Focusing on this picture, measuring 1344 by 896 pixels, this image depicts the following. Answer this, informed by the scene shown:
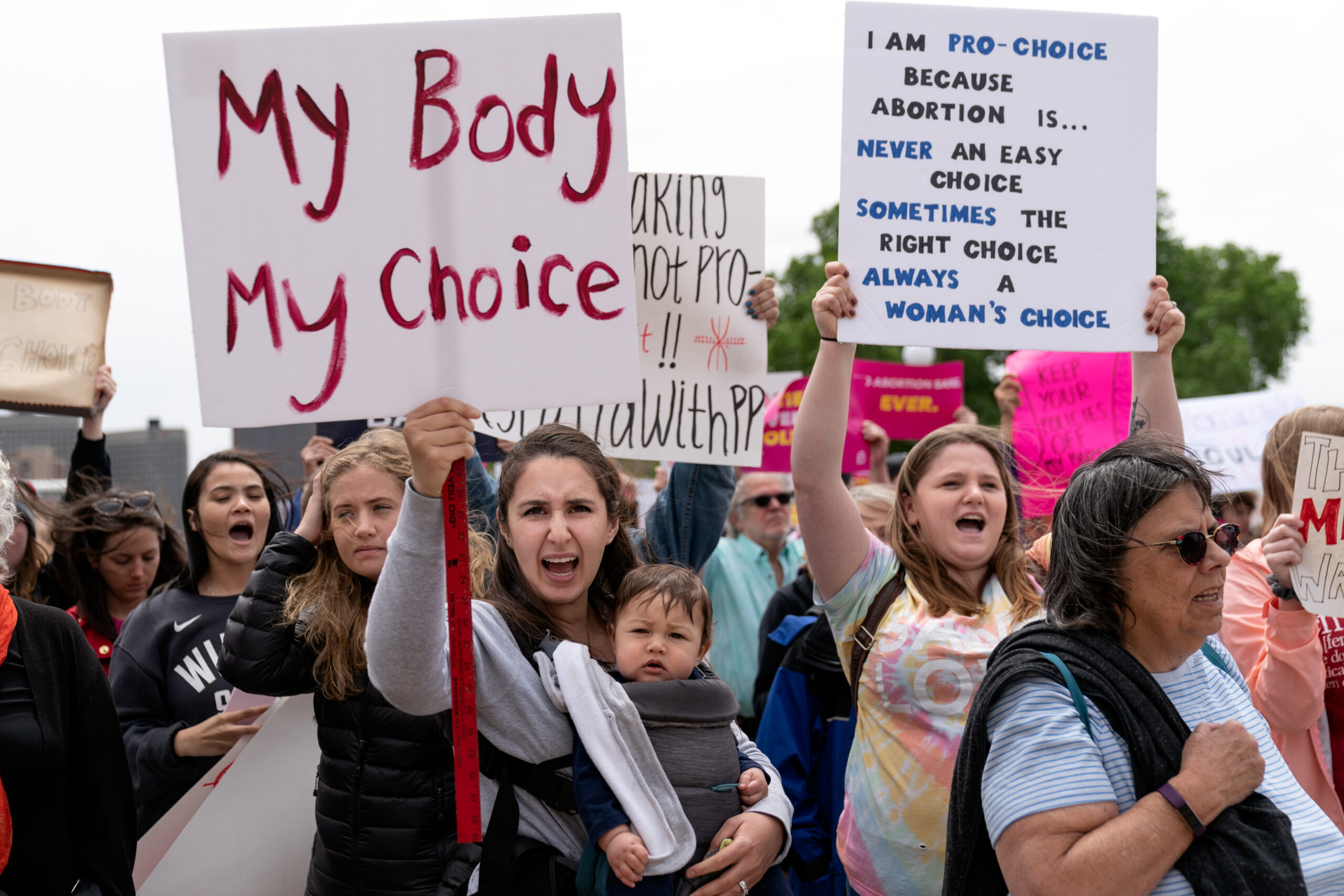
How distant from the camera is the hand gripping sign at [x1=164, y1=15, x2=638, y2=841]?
2.16 meters

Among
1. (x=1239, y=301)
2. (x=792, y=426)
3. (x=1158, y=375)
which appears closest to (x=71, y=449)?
(x=792, y=426)

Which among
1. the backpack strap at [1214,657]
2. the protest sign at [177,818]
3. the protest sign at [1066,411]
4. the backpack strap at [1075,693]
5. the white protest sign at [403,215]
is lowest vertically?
the protest sign at [177,818]

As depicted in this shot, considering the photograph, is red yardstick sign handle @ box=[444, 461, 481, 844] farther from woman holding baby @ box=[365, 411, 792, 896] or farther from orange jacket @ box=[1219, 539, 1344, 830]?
orange jacket @ box=[1219, 539, 1344, 830]

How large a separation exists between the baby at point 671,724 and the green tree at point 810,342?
31738 millimetres

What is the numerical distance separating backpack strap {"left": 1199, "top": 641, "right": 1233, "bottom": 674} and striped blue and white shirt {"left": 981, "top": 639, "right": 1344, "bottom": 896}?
0.24 m

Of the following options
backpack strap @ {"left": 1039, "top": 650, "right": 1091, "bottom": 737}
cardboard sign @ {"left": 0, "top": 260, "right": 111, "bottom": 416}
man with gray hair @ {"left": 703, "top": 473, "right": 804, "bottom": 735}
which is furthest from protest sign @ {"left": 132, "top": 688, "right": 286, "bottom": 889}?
man with gray hair @ {"left": 703, "top": 473, "right": 804, "bottom": 735}

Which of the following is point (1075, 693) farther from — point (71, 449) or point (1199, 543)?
point (71, 449)

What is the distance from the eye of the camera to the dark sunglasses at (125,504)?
173 inches

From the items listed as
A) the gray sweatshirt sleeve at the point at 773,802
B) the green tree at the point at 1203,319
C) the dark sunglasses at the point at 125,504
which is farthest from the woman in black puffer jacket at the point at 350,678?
the green tree at the point at 1203,319

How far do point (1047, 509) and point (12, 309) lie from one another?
4.35 m

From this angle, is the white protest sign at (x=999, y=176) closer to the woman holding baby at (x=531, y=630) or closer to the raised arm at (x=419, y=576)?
the woman holding baby at (x=531, y=630)

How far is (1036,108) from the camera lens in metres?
2.91

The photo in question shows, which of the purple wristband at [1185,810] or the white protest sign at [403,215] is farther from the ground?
the white protest sign at [403,215]

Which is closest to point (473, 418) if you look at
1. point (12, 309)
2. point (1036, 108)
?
point (1036, 108)
